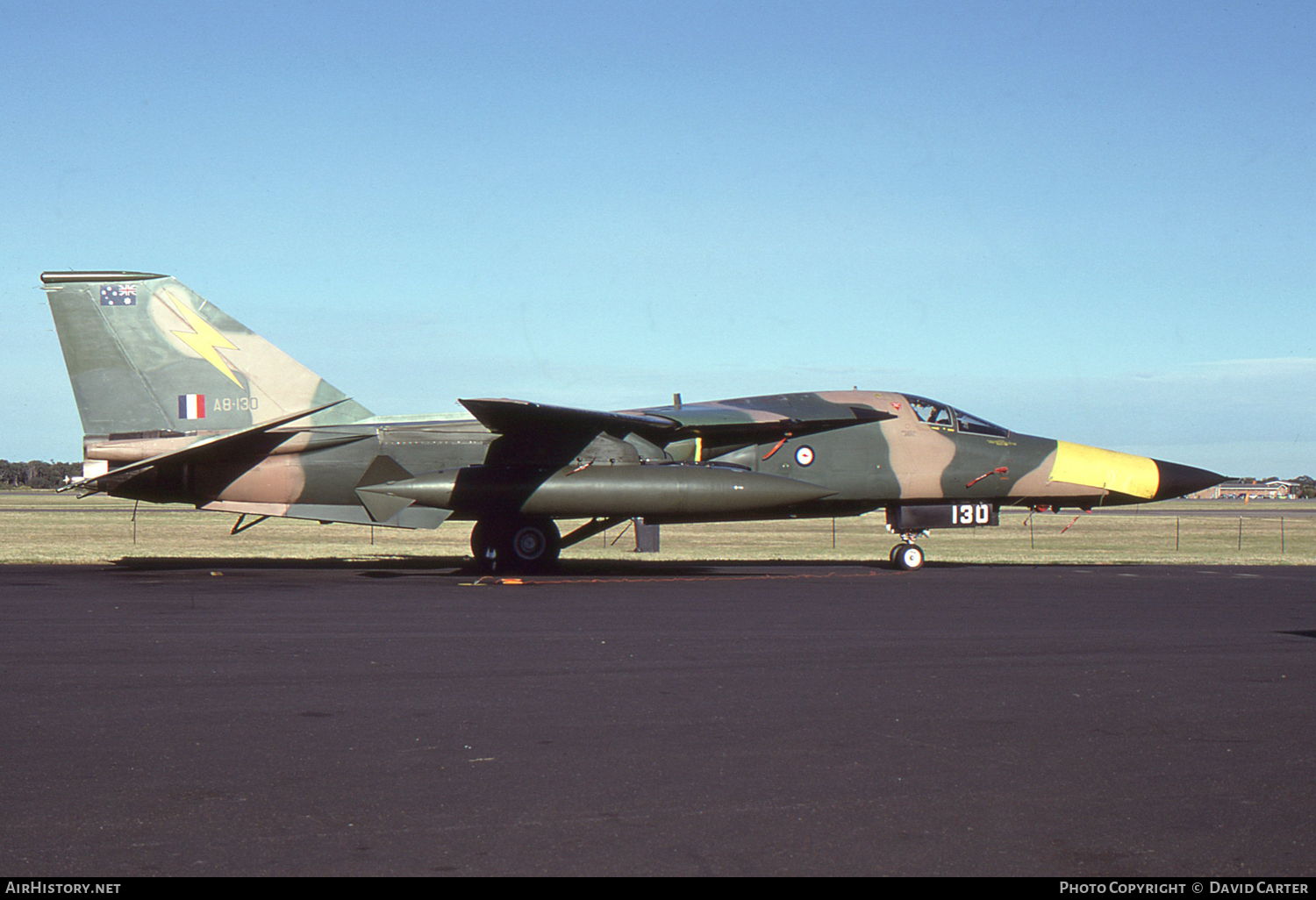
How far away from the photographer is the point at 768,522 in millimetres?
53156

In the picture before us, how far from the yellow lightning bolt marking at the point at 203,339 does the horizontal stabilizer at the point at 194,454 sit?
129 cm

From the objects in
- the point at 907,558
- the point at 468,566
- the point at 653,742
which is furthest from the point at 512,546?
the point at 653,742

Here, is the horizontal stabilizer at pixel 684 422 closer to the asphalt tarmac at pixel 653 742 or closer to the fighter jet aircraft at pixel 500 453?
the fighter jet aircraft at pixel 500 453

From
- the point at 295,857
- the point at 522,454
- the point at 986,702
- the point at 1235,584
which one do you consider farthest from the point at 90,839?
the point at 1235,584

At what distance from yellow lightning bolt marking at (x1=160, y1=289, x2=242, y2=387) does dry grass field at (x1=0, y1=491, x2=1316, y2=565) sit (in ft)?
19.2

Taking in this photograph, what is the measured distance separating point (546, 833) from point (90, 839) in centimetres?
185

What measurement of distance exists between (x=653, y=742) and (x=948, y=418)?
15671 mm

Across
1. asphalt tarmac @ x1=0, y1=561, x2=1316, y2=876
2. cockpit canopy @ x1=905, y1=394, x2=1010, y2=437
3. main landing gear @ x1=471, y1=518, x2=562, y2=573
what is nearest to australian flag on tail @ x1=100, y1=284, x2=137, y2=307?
main landing gear @ x1=471, y1=518, x2=562, y2=573

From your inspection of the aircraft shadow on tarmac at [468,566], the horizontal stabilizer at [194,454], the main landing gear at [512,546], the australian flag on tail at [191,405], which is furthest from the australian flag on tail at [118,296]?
the main landing gear at [512,546]

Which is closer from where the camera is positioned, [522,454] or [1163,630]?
[1163,630]

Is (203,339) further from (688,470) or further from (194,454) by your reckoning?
(688,470)

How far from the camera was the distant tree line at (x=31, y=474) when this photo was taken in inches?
5780

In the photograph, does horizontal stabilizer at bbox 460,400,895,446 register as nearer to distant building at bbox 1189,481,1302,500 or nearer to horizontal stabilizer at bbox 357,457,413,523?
horizontal stabilizer at bbox 357,457,413,523

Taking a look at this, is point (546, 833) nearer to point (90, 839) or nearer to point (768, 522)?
point (90, 839)
